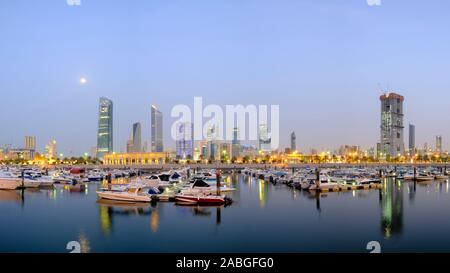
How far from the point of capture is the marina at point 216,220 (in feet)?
48.1

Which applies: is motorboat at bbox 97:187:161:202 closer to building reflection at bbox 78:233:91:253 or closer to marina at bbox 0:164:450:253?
marina at bbox 0:164:450:253

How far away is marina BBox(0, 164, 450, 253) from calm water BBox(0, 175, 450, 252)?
35 mm

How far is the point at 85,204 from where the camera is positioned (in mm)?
24469

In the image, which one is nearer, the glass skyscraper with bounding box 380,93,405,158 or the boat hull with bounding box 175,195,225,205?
the boat hull with bounding box 175,195,225,205

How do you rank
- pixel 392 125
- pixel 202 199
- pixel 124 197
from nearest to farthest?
1. pixel 202 199
2. pixel 124 197
3. pixel 392 125

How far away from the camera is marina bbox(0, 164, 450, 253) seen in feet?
48.1

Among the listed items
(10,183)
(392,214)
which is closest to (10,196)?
(10,183)

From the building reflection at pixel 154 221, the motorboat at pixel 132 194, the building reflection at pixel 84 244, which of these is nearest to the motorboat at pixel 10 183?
the motorboat at pixel 132 194

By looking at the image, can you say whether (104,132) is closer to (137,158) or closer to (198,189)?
(137,158)

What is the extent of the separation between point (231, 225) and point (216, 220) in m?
1.22

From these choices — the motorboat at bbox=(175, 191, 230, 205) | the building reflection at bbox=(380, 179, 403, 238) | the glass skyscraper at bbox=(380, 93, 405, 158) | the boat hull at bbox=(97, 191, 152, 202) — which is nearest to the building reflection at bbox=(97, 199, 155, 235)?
the boat hull at bbox=(97, 191, 152, 202)

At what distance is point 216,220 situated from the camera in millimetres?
18797

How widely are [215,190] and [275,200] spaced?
4.17 metres
